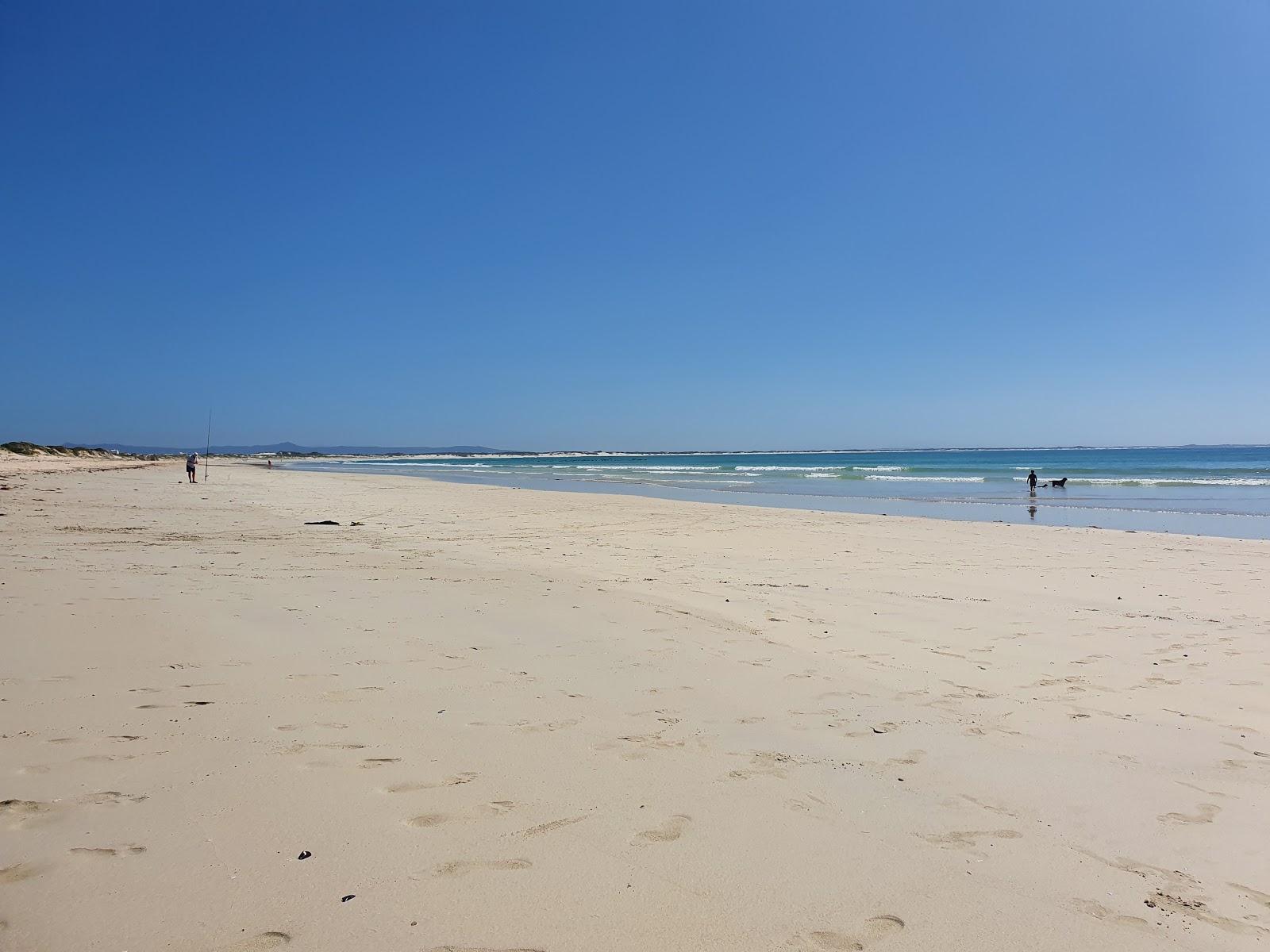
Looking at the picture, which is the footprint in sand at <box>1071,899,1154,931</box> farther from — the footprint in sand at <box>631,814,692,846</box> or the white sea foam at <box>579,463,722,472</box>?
the white sea foam at <box>579,463,722,472</box>

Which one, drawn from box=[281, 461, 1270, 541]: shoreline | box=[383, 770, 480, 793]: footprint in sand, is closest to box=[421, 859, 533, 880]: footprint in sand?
box=[383, 770, 480, 793]: footprint in sand

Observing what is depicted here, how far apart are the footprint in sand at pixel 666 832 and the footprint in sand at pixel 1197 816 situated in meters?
2.08

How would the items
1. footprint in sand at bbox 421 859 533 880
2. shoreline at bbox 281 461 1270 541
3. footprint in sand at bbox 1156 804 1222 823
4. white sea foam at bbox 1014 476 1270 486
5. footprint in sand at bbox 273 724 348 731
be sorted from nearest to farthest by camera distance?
1. footprint in sand at bbox 421 859 533 880
2. footprint in sand at bbox 1156 804 1222 823
3. footprint in sand at bbox 273 724 348 731
4. shoreline at bbox 281 461 1270 541
5. white sea foam at bbox 1014 476 1270 486

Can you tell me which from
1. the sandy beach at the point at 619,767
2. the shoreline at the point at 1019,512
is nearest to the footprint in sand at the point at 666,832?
the sandy beach at the point at 619,767

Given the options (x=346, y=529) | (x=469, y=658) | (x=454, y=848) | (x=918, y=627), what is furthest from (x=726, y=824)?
(x=346, y=529)

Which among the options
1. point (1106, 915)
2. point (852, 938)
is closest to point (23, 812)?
point (852, 938)

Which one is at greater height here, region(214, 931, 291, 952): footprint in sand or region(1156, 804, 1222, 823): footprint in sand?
region(214, 931, 291, 952): footprint in sand

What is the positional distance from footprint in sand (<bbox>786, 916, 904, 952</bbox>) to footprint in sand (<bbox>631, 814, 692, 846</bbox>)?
0.66m

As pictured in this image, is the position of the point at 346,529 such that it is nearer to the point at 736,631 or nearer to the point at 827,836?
the point at 736,631

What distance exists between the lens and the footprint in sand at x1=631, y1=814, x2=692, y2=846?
2.77 metres

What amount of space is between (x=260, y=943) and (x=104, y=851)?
2.89 ft

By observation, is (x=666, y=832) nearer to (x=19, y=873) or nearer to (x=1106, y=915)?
(x=1106, y=915)

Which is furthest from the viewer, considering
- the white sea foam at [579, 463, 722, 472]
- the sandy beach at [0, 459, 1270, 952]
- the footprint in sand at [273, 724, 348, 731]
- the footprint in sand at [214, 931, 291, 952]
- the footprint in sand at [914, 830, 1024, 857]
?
the white sea foam at [579, 463, 722, 472]

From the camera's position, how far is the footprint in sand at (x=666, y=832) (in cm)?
277
